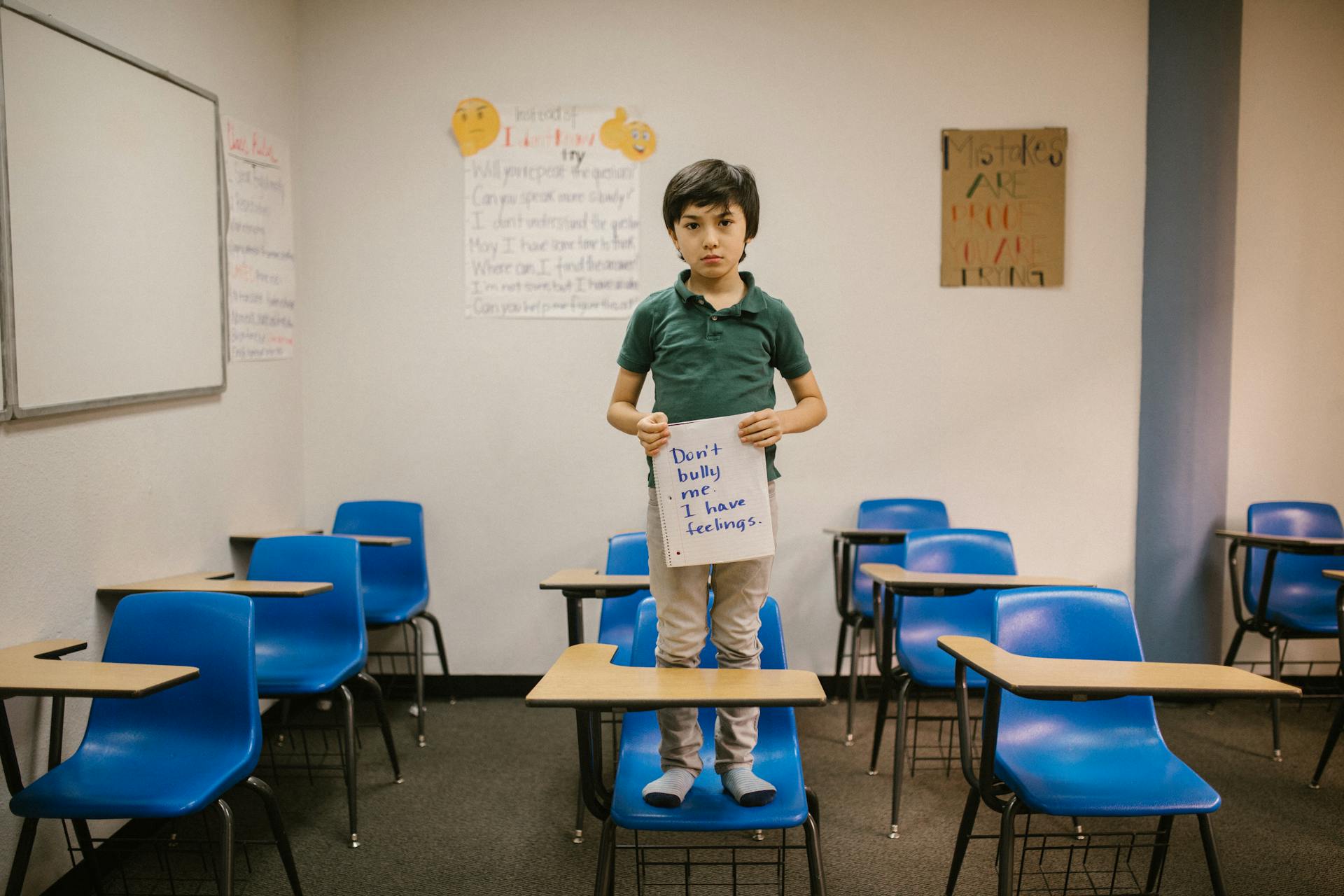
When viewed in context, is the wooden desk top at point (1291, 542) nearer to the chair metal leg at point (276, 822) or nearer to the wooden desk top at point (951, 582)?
the wooden desk top at point (951, 582)

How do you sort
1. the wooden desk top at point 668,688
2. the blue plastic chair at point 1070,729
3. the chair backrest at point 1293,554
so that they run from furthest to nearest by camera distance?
1. the chair backrest at point 1293,554
2. the blue plastic chair at point 1070,729
3. the wooden desk top at point 668,688

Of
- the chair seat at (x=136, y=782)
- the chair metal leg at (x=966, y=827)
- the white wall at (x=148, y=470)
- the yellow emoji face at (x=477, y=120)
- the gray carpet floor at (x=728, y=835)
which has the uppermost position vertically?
the yellow emoji face at (x=477, y=120)

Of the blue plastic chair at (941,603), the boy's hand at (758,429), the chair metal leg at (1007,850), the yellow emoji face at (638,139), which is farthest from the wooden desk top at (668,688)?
the yellow emoji face at (638,139)

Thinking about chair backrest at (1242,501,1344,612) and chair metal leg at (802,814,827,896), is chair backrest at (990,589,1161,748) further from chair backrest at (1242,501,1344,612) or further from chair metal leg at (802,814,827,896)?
chair backrest at (1242,501,1344,612)

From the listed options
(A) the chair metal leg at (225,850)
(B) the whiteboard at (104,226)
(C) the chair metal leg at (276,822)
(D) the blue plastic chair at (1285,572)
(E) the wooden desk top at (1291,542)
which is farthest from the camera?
(D) the blue plastic chair at (1285,572)

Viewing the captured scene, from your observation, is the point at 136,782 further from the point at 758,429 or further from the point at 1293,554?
the point at 1293,554

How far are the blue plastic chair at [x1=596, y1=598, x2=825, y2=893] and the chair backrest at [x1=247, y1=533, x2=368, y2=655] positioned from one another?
1.31 meters

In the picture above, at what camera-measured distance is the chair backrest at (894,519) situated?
A: 3727 mm

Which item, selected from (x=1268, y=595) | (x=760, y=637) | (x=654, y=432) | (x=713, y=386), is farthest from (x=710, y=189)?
(x=1268, y=595)

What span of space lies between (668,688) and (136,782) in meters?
1.25

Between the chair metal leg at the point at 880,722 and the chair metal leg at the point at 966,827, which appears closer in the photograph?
the chair metal leg at the point at 966,827

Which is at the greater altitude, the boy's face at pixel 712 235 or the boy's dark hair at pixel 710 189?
the boy's dark hair at pixel 710 189

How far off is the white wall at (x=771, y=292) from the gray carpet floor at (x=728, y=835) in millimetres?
726

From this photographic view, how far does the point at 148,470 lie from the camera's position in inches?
109
